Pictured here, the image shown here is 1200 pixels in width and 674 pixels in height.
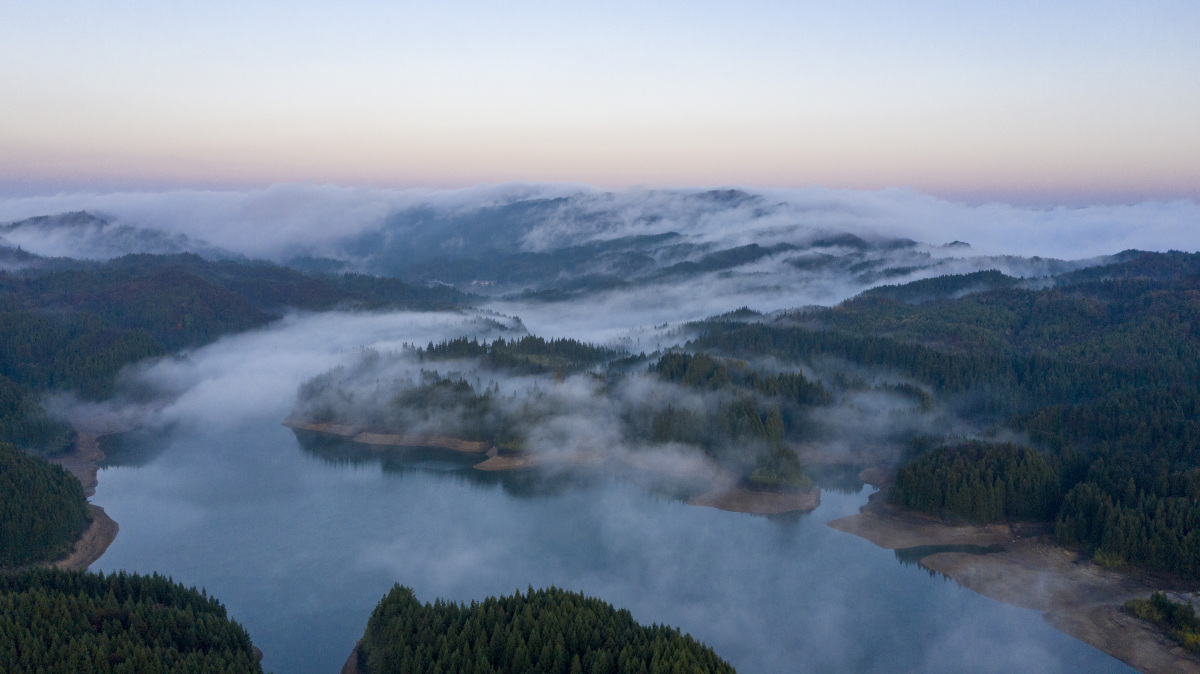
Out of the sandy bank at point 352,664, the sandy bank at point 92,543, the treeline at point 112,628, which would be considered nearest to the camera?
the treeline at point 112,628

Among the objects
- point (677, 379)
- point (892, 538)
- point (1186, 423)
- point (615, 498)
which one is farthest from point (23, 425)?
point (1186, 423)

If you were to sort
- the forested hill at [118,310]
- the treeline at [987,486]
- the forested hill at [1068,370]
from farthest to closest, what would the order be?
the forested hill at [118,310] < the treeline at [987,486] < the forested hill at [1068,370]

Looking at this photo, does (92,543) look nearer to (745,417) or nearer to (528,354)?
(745,417)

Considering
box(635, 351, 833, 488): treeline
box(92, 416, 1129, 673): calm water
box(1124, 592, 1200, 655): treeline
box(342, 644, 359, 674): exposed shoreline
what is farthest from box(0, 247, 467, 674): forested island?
box(635, 351, 833, 488): treeline

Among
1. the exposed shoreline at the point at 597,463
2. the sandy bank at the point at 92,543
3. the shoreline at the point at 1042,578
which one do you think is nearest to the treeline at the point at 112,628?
the sandy bank at the point at 92,543

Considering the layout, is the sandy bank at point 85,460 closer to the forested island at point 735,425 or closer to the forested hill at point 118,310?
the forested island at point 735,425

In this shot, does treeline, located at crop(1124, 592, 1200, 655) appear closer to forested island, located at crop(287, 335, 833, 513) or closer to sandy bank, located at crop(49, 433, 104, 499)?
forested island, located at crop(287, 335, 833, 513)

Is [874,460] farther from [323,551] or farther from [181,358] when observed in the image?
[181,358]
